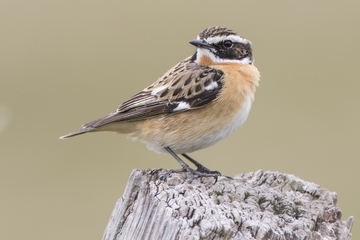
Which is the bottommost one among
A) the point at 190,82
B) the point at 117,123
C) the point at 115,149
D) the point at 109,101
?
the point at 117,123

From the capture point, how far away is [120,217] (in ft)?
16.1

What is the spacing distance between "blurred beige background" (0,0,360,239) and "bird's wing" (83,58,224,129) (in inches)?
134

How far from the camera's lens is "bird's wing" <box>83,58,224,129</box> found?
7414mm

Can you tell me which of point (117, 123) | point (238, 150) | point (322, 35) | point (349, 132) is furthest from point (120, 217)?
point (322, 35)

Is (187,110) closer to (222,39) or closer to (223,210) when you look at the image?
(222,39)

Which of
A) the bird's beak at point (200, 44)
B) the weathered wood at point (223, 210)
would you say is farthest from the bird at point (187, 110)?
the weathered wood at point (223, 210)

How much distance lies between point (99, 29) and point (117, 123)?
10.3 meters

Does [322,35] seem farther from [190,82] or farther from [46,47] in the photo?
[190,82]

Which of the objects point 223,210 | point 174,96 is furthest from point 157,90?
point 223,210

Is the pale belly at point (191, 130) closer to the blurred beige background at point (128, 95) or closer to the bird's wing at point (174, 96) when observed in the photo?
the bird's wing at point (174, 96)

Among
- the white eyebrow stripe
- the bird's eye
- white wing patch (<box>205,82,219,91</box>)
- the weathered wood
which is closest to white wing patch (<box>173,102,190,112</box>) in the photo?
white wing patch (<box>205,82,219,91</box>)

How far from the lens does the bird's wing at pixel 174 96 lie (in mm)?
7414

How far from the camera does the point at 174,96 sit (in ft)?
24.6

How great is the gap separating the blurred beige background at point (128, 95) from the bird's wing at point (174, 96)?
3.39 m
